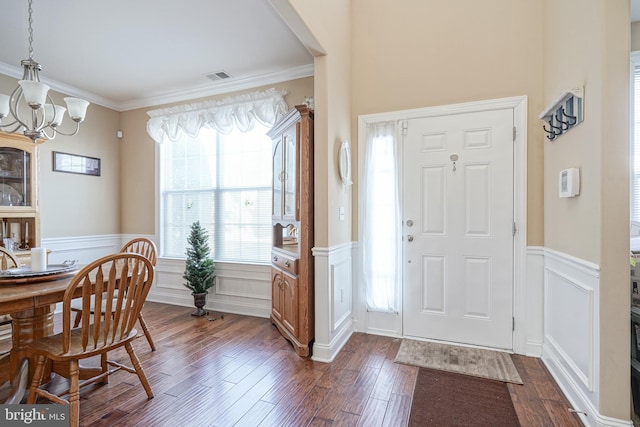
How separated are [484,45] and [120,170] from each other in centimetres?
478

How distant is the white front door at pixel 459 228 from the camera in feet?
8.72

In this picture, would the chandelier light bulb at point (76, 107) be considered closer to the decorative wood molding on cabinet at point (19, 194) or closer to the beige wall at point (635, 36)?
the decorative wood molding on cabinet at point (19, 194)

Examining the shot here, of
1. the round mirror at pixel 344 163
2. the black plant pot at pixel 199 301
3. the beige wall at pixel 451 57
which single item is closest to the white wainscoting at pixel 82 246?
the black plant pot at pixel 199 301

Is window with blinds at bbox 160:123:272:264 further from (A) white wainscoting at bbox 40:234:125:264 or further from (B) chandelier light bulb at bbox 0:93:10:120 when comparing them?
(B) chandelier light bulb at bbox 0:93:10:120

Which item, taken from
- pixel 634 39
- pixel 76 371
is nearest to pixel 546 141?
pixel 634 39

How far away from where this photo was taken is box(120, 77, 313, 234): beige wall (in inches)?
170

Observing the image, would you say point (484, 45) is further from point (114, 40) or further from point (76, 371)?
point (76, 371)

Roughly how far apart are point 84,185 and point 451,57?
461cm

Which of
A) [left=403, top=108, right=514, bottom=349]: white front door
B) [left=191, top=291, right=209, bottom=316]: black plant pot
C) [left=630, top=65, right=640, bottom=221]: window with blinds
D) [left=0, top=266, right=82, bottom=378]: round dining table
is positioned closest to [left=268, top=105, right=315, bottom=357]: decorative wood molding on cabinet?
[left=403, top=108, right=514, bottom=349]: white front door

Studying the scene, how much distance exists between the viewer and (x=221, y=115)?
150 inches

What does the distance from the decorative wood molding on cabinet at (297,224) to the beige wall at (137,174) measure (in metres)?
2.28

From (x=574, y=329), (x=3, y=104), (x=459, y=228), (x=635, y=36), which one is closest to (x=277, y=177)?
(x=459, y=228)

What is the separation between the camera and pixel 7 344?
291 cm

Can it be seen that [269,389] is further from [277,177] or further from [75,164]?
[75,164]
